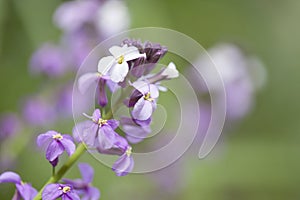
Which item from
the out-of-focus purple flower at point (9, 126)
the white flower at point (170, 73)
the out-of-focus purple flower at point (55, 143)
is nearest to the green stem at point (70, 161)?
the out-of-focus purple flower at point (55, 143)

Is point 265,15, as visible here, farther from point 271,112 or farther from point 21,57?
point 21,57

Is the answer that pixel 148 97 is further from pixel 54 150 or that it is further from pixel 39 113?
pixel 39 113

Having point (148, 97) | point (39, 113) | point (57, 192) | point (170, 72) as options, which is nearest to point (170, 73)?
point (170, 72)

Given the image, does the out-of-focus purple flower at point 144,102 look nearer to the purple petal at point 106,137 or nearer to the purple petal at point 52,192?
the purple petal at point 106,137

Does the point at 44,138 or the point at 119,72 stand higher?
the point at 119,72

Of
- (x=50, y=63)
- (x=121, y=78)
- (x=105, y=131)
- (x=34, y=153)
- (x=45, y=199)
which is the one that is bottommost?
(x=45, y=199)

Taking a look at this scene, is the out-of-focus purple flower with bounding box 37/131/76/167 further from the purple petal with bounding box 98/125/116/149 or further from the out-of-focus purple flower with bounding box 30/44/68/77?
the out-of-focus purple flower with bounding box 30/44/68/77

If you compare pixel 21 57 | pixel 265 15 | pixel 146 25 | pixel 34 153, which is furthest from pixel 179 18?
pixel 34 153

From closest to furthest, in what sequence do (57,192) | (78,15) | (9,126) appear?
(57,192)
(9,126)
(78,15)
